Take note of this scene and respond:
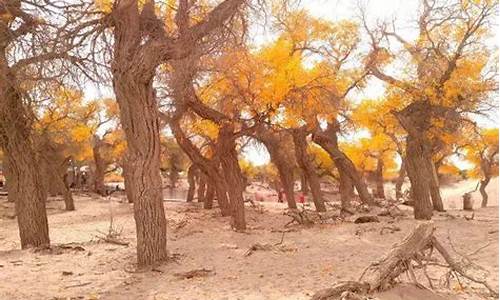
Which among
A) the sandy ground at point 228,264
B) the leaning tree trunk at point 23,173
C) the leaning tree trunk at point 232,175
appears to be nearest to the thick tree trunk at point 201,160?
the leaning tree trunk at point 232,175

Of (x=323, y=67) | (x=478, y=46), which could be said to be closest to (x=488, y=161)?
(x=478, y=46)

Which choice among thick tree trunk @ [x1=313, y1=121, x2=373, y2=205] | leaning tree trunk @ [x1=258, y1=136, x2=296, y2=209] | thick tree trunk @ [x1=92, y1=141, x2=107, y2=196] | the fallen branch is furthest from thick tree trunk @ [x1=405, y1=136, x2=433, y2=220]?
thick tree trunk @ [x1=92, y1=141, x2=107, y2=196]

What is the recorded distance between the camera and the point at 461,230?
12.8 metres

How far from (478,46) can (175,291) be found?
12959 millimetres

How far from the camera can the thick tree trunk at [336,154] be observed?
65.8ft

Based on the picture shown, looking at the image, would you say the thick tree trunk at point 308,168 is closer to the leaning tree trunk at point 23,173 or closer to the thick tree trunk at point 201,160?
the thick tree trunk at point 201,160

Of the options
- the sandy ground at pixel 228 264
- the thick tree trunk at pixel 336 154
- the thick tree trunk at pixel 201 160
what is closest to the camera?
the sandy ground at pixel 228 264

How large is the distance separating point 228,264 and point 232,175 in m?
6.30

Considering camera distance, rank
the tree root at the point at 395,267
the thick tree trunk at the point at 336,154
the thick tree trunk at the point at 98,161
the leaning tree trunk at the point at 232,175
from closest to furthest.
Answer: the tree root at the point at 395,267 < the leaning tree trunk at the point at 232,175 < the thick tree trunk at the point at 336,154 < the thick tree trunk at the point at 98,161

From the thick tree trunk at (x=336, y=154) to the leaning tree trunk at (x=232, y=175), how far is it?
5198 millimetres

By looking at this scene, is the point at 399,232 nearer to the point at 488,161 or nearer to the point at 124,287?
the point at 124,287

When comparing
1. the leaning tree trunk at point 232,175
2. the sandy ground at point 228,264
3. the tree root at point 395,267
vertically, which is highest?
the leaning tree trunk at point 232,175

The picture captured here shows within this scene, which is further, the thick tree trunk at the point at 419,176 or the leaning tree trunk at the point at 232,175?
the thick tree trunk at the point at 419,176

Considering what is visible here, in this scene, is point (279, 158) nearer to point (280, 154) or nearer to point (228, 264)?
point (280, 154)
